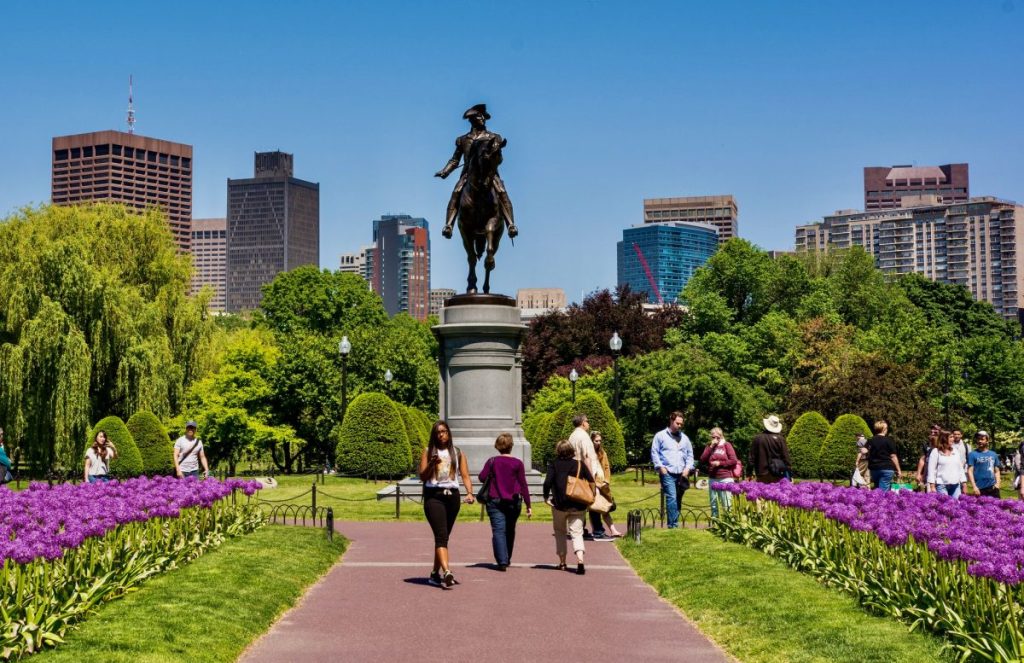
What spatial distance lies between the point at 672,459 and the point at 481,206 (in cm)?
961

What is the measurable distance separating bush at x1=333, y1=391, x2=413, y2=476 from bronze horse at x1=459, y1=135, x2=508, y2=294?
10.2 meters

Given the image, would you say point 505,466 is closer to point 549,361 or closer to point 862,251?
point 549,361

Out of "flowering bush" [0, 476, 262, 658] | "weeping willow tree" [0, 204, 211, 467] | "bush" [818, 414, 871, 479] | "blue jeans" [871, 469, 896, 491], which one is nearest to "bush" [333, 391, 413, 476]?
"weeping willow tree" [0, 204, 211, 467]

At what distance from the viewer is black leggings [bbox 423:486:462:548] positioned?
13.8 metres

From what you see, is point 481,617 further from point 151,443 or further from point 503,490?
point 151,443

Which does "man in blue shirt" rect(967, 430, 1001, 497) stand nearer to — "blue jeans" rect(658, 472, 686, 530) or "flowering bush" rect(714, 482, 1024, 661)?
"blue jeans" rect(658, 472, 686, 530)

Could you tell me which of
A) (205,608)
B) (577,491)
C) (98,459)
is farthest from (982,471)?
(98,459)

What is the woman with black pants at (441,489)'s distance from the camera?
45.3ft

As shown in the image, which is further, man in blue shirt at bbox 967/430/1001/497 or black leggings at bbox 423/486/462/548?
man in blue shirt at bbox 967/430/1001/497

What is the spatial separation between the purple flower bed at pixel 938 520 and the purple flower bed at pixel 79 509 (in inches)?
310

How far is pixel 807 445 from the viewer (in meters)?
37.1

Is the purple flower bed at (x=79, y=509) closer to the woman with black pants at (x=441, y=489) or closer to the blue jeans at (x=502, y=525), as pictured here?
the woman with black pants at (x=441, y=489)

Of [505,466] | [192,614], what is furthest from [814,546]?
[192,614]

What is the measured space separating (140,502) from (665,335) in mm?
52624
